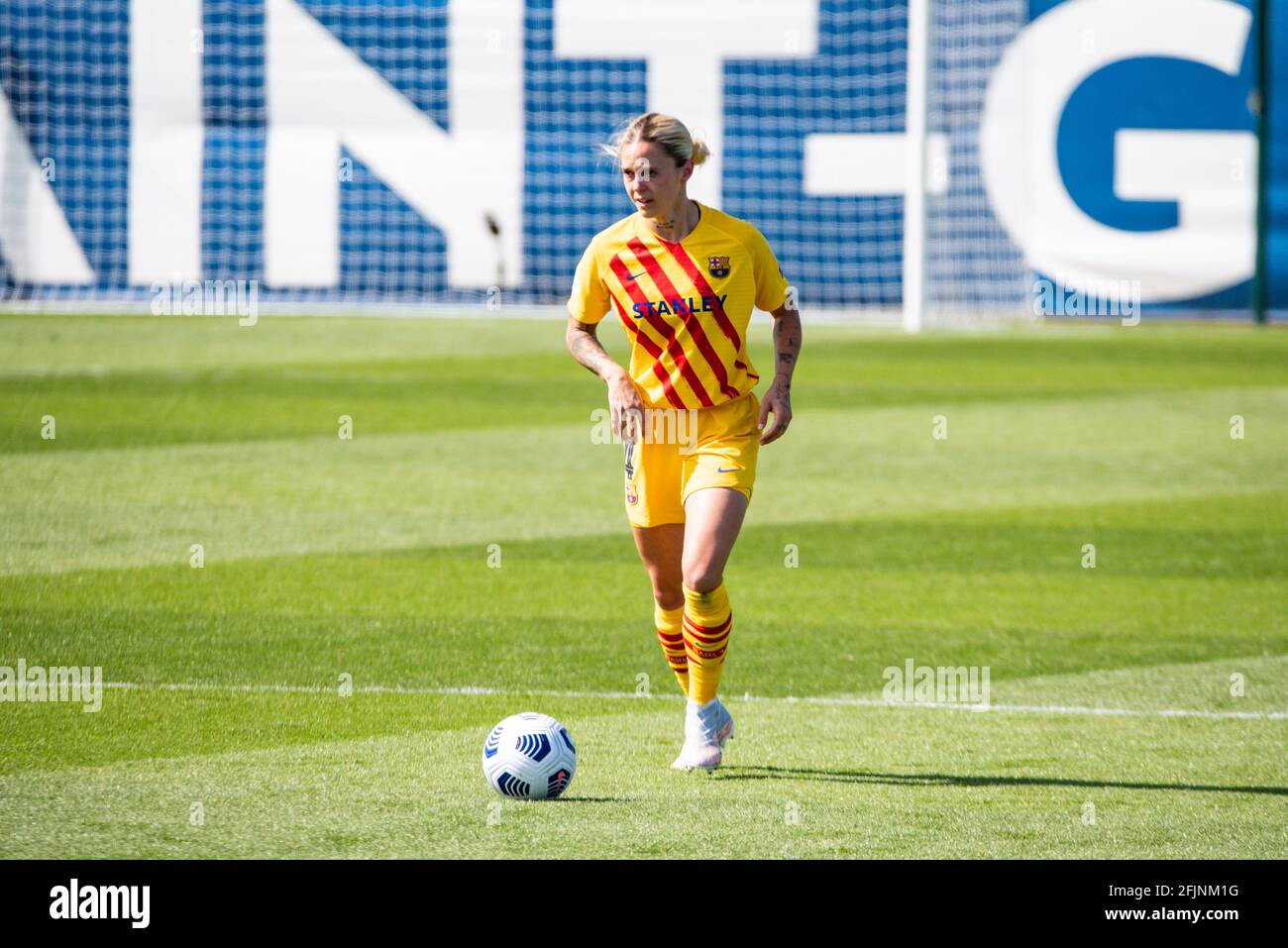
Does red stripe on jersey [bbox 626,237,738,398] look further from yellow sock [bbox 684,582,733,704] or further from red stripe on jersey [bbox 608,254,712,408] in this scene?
yellow sock [bbox 684,582,733,704]

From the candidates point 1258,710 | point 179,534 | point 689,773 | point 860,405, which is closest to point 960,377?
point 860,405

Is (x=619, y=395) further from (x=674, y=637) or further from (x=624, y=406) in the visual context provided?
(x=674, y=637)

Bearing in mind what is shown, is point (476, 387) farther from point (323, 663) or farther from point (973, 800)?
point (973, 800)

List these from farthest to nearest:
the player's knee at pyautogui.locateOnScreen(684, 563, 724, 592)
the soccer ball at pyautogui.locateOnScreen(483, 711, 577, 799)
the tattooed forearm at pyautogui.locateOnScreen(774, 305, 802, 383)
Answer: the tattooed forearm at pyautogui.locateOnScreen(774, 305, 802, 383)
the player's knee at pyautogui.locateOnScreen(684, 563, 724, 592)
the soccer ball at pyautogui.locateOnScreen(483, 711, 577, 799)

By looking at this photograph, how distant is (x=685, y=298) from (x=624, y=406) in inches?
18.1

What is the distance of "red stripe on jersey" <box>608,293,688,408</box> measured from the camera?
6480 millimetres

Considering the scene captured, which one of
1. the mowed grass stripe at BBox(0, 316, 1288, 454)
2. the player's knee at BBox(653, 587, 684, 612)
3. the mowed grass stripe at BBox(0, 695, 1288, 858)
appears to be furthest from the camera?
the mowed grass stripe at BBox(0, 316, 1288, 454)

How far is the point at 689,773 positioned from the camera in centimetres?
641

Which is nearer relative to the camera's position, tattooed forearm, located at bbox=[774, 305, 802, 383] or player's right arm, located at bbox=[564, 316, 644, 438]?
player's right arm, located at bbox=[564, 316, 644, 438]

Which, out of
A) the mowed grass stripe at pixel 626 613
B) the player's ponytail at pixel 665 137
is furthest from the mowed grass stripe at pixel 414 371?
the player's ponytail at pixel 665 137

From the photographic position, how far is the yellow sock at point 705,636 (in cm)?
646

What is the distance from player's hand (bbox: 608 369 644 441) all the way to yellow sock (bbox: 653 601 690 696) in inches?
30.5

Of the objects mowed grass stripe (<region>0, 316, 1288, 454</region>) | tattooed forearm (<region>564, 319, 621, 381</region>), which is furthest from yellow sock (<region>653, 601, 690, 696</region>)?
mowed grass stripe (<region>0, 316, 1288, 454</region>)

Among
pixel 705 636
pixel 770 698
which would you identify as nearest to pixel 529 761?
pixel 705 636
